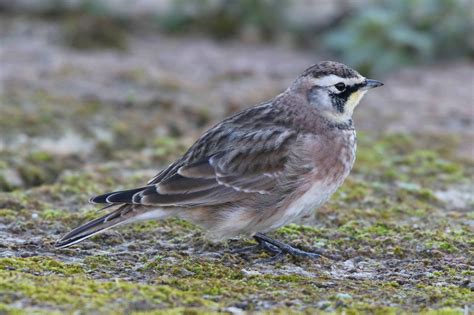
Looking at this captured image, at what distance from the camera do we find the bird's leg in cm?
→ 668

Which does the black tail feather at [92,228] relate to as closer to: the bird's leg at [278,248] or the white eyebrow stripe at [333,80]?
the bird's leg at [278,248]

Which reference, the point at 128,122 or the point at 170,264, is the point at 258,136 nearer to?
the point at 170,264

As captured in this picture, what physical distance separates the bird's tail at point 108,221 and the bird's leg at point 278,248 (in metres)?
0.83

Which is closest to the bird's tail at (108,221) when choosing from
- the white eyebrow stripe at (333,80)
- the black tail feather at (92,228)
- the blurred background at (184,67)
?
the black tail feather at (92,228)

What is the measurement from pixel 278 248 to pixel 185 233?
2.69 feet

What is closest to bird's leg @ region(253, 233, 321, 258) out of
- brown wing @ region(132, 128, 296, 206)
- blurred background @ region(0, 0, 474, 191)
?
brown wing @ region(132, 128, 296, 206)

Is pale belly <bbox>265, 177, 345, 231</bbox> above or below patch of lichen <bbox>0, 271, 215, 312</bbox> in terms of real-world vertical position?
above

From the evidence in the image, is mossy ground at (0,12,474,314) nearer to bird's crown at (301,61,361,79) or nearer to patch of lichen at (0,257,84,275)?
patch of lichen at (0,257,84,275)

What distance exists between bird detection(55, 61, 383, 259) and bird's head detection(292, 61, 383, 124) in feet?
0.04

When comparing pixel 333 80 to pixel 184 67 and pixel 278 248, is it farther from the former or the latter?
pixel 184 67

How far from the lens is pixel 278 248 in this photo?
6.80m

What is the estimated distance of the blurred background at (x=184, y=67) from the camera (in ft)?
32.4

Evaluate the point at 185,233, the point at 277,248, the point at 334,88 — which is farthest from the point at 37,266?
the point at 334,88

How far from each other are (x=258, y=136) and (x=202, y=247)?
93cm
